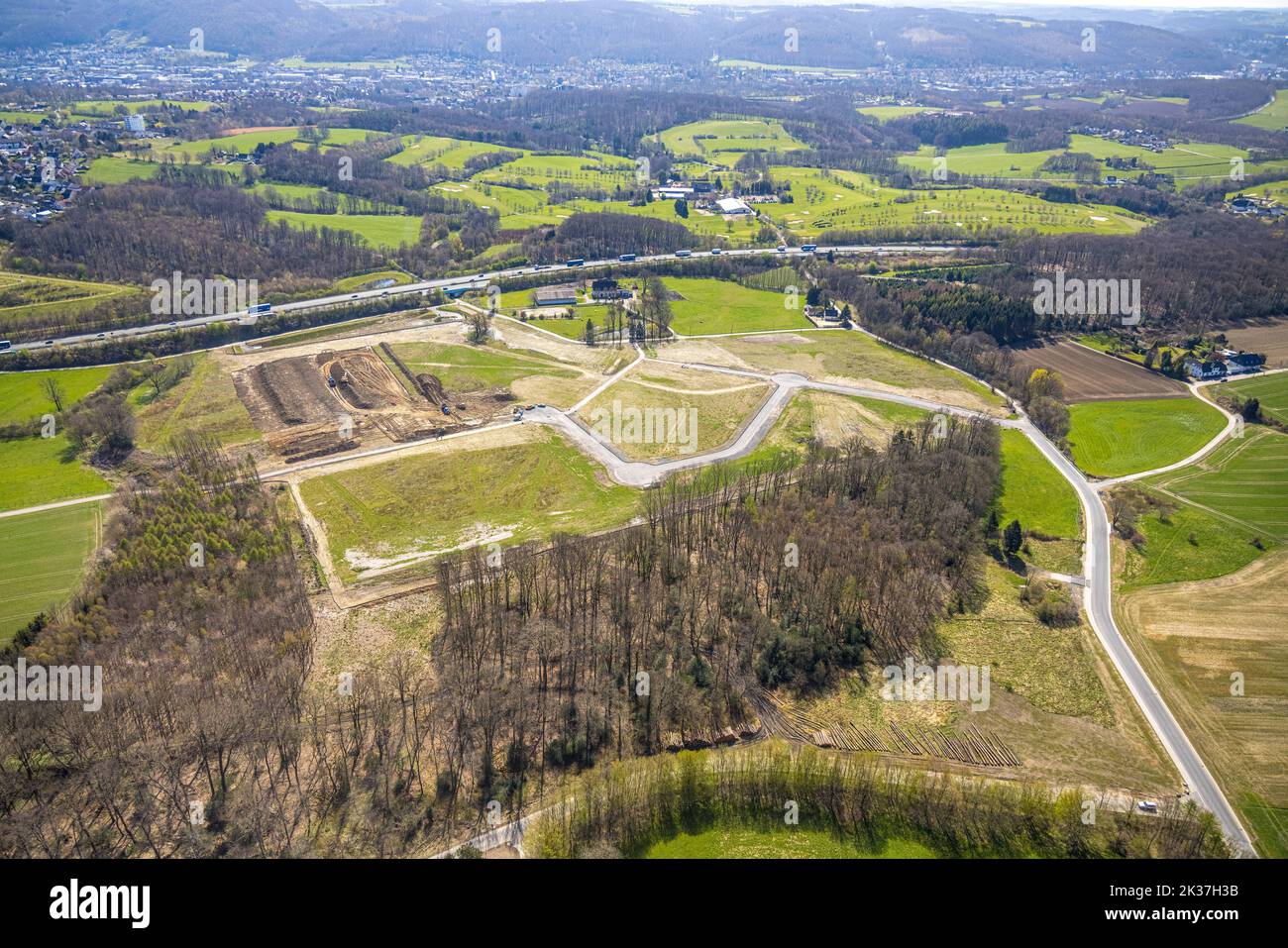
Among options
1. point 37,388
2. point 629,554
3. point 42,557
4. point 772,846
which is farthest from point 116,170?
point 772,846

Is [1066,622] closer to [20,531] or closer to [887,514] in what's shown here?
[887,514]

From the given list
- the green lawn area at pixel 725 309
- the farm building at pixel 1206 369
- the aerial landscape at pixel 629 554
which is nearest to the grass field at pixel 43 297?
the aerial landscape at pixel 629 554

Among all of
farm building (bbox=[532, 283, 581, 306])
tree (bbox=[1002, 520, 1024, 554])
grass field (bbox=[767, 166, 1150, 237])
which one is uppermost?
grass field (bbox=[767, 166, 1150, 237])

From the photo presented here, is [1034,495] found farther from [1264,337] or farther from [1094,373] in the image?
[1264,337]

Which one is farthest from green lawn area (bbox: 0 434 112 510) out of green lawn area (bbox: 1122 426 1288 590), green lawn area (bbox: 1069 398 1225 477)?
green lawn area (bbox: 1069 398 1225 477)

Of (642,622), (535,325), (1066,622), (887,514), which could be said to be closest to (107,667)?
(642,622)

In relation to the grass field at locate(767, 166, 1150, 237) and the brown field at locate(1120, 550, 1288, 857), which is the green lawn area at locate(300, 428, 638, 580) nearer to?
the brown field at locate(1120, 550, 1288, 857)
